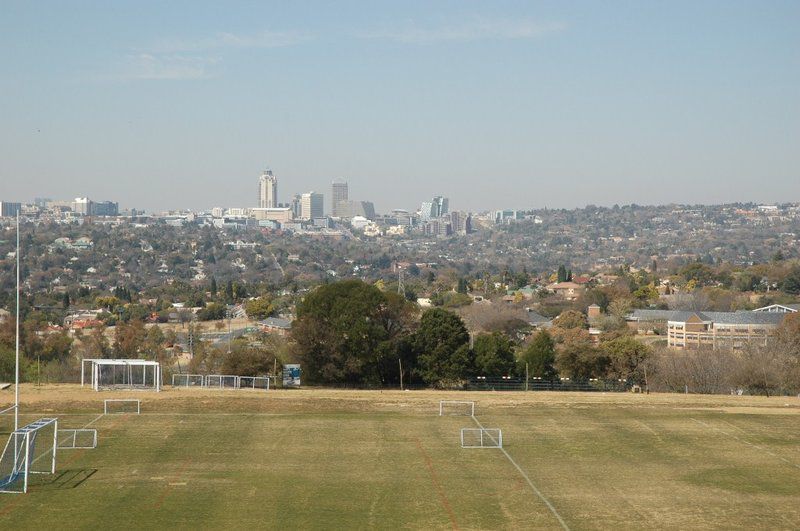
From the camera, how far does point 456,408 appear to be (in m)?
42.7

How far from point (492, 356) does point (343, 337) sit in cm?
934

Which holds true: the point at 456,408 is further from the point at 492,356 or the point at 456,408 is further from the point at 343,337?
the point at 492,356

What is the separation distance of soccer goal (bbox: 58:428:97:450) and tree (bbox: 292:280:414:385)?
19293mm

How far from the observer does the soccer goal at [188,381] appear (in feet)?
159

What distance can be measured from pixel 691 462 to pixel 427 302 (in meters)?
110

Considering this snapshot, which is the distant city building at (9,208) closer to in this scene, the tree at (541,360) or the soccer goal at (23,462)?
the soccer goal at (23,462)

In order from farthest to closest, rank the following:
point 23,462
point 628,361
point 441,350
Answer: point 628,361 < point 441,350 < point 23,462

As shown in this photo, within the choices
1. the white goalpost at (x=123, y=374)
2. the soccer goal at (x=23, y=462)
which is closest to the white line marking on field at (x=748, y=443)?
the soccer goal at (x=23, y=462)

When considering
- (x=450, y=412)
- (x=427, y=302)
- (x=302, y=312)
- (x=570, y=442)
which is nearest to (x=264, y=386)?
(x=302, y=312)

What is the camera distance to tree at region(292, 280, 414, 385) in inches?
2103

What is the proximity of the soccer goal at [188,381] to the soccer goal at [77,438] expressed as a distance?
12.4m

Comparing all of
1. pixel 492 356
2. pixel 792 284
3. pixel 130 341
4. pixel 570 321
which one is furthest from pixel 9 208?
pixel 792 284

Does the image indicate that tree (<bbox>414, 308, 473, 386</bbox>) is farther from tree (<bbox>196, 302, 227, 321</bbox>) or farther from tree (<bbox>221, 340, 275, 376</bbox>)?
tree (<bbox>196, 302, 227, 321</bbox>)

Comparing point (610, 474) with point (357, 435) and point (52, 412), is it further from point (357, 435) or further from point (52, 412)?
point (52, 412)
